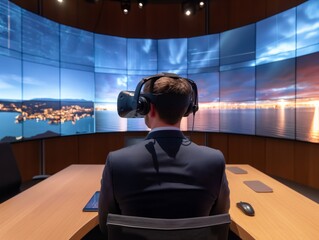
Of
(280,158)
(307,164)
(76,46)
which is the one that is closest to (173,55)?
(76,46)

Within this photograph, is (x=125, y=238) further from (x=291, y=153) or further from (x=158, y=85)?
(x=291, y=153)

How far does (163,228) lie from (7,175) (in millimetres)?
1885

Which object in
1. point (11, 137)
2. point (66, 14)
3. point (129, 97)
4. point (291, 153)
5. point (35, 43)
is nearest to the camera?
point (129, 97)

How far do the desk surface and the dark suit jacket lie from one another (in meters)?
0.34

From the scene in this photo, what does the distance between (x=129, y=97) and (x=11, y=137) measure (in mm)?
2810

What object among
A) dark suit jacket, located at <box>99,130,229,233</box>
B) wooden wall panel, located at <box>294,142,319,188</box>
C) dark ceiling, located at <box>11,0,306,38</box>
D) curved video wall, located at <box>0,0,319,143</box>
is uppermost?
dark ceiling, located at <box>11,0,306,38</box>

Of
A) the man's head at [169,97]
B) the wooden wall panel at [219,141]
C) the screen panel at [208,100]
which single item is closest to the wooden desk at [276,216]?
the man's head at [169,97]

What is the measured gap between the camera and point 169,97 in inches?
35.5

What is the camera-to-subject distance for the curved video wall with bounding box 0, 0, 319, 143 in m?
A: 3.16

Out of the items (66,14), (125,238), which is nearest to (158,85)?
(125,238)

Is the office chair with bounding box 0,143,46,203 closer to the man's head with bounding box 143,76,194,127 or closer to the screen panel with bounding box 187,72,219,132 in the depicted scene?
the man's head with bounding box 143,76,194,127

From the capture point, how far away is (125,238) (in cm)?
67

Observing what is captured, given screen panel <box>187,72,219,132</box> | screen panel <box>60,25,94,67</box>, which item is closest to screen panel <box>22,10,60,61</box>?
screen panel <box>60,25,94,67</box>

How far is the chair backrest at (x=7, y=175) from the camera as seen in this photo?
6.18 feet
